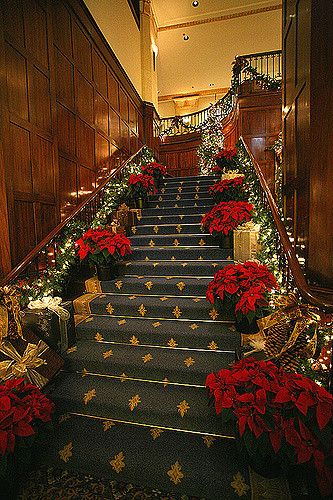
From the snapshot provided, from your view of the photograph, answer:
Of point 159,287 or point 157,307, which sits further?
point 159,287

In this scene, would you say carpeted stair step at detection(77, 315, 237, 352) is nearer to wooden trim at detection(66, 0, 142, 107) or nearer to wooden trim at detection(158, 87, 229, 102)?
wooden trim at detection(66, 0, 142, 107)

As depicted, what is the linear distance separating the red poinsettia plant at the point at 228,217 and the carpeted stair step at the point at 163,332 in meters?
1.53

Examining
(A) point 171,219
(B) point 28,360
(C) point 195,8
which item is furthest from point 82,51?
(C) point 195,8

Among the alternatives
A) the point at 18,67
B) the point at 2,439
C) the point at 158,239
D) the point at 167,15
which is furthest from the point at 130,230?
the point at 167,15

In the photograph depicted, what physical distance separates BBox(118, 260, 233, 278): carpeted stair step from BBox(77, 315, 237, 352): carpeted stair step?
2.92 ft

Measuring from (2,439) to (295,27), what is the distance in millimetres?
4122

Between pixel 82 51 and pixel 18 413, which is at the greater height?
pixel 82 51

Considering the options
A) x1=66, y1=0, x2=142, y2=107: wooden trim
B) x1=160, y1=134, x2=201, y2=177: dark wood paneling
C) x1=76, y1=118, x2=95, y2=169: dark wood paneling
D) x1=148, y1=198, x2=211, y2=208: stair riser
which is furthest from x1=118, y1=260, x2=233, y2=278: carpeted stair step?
x1=160, y1=134, x2=201, y2=177: dark wood paneling

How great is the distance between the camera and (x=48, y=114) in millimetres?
4367

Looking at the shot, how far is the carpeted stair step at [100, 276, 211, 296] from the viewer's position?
363cm

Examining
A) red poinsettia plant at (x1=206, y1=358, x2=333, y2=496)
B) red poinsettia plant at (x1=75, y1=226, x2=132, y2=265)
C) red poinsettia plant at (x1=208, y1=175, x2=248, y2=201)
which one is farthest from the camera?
red poinsettia plant at (x1=208, y1=175, x2=248, y2=201)

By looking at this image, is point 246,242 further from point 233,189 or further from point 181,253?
point 233,189

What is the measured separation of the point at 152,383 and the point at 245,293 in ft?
3.79

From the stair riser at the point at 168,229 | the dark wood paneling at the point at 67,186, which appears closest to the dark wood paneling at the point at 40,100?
the dark wood paneling at the point at 67,186
